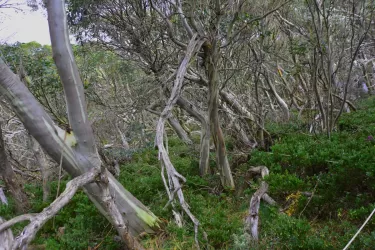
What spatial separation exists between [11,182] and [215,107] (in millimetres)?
4258

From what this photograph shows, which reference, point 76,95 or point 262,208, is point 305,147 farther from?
point 76,95

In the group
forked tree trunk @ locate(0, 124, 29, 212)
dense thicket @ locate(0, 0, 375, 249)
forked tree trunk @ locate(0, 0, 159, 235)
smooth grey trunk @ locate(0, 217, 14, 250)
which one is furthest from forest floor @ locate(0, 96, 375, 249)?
smooth grey trunk @ locate(0, 217, 14, 250)

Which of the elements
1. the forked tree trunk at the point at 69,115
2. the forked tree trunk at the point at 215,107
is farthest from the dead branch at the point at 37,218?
the forked tree trunk at the point at 215,107

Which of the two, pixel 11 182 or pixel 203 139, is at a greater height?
pixel 11 182

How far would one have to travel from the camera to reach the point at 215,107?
5906 mm

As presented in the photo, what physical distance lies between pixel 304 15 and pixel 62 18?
25.3 ft

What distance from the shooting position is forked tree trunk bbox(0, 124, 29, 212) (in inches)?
249

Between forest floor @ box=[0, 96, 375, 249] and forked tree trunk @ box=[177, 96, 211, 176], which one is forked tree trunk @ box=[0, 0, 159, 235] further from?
forked tree trunk @ box=[177, 96, 211, 176]

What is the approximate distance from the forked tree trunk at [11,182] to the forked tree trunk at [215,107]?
395cm

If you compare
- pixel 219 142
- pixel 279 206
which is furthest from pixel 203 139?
pixel 279 206

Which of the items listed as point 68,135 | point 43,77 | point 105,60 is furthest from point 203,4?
point 105,60

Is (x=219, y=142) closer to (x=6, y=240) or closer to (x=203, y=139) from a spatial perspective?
(x=203, y=139)

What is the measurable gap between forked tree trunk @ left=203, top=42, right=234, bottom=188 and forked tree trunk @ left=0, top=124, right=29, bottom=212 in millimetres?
3951

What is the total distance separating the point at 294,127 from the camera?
896 centimetres
